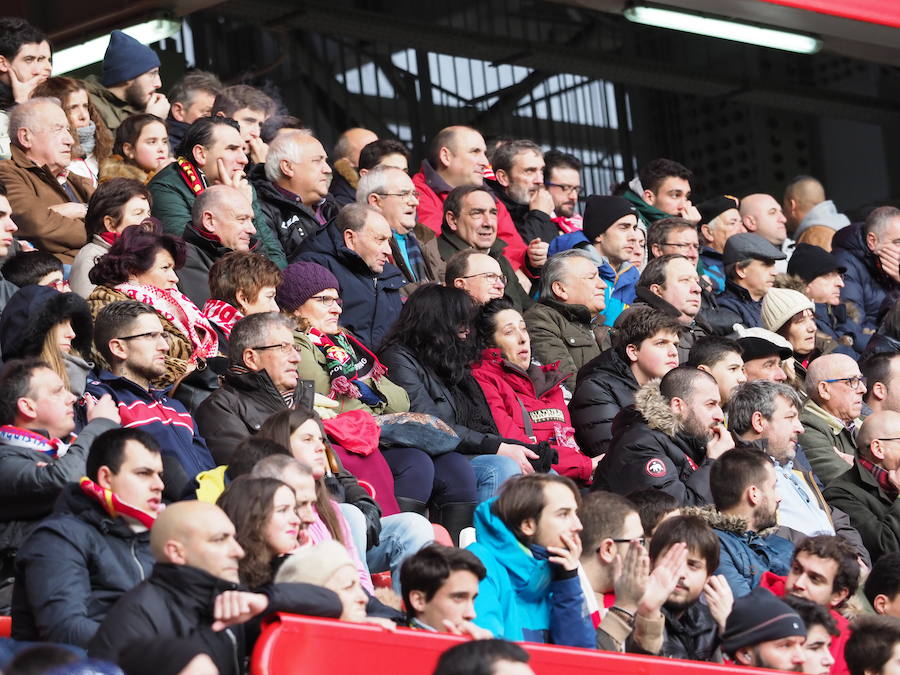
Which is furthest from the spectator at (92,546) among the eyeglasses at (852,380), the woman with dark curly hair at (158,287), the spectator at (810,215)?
the spectator at (810,215)

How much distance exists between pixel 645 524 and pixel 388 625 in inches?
81.1

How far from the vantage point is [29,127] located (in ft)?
27.7

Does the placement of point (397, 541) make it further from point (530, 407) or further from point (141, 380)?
point (530, 407)

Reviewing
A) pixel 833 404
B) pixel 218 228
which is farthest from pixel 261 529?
pixel 833 404

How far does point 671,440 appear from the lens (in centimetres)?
762

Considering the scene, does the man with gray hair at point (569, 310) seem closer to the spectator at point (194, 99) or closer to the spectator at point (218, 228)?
the spectator at point (218, 228)

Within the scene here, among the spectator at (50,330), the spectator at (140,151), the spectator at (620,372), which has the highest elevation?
the spectator at (50,330)

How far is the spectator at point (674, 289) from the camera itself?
9.66 m

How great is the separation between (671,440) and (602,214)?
3218 mm

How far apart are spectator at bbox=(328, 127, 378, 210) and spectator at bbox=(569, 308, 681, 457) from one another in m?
2.02

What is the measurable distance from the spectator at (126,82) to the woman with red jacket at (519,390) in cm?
291

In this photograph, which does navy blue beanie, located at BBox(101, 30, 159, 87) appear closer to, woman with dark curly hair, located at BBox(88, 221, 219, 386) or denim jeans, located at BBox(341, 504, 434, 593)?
woman with dark curly hair, located at BBox(88, 221, 219, 386)

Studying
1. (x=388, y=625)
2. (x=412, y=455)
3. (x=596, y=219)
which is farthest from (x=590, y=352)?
(x=388, y=625)

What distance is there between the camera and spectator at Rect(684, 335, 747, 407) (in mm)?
8641
